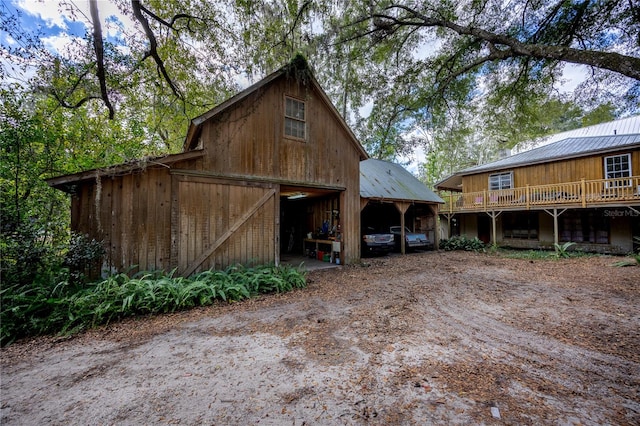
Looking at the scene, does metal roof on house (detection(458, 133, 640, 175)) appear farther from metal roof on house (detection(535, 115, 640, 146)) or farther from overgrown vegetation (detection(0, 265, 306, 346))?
overgrown vegetation (detection(0, 265, 306, 346))

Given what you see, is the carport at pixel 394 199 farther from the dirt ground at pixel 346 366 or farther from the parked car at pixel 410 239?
the dirt ground at pixel 346 366

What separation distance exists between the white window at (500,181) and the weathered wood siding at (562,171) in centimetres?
20

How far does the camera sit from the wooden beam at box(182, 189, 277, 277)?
6477 millimetres

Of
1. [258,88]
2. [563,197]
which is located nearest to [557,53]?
[258,88]

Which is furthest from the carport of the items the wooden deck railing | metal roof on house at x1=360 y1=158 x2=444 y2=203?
the wooden deck railing

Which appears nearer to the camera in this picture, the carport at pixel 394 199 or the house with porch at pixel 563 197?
the house with porch at pixel 563 197

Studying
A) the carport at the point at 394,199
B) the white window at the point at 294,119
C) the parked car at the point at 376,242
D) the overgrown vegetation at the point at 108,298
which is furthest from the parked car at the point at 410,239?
the overgrown vegetation at the point at 108,298

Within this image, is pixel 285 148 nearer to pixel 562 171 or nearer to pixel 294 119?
pixel 294 119

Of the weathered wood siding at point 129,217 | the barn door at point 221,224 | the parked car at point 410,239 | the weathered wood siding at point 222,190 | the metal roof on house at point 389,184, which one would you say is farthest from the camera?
the parked car at point 410,239

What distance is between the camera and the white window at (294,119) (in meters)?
8.20

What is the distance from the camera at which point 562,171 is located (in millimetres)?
Answer: 14453

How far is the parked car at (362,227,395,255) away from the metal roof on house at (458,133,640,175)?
10.2m

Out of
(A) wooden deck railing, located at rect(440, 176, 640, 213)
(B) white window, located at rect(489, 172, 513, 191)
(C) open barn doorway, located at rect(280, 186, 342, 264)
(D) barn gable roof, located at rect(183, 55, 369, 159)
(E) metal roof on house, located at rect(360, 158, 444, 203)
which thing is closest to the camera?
(D) barn gable roof, located at rect(183, 55, 369, 159)

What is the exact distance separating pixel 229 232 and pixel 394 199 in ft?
27.9
